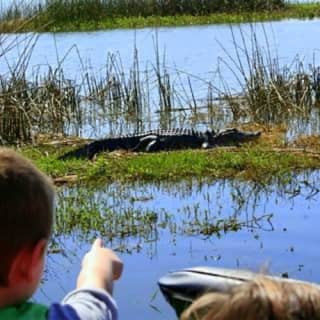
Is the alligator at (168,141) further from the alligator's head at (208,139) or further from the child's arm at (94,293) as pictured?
the child's arm at (94,293)

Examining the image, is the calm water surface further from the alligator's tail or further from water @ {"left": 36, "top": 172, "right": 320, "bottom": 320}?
the alligator's tail

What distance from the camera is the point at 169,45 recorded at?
21547 millimetres

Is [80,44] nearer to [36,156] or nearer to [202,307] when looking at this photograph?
[36,156]

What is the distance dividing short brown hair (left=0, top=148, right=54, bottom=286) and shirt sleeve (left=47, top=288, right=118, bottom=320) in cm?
11

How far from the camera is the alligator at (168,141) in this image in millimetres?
10281

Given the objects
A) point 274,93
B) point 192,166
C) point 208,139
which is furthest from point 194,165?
point 274,93

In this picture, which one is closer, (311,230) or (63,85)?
(311,230)

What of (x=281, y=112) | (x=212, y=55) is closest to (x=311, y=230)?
(x=281, y=112)

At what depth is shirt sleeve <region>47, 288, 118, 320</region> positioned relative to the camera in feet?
6.07

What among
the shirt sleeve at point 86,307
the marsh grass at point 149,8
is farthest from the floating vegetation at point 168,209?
the marsh grass at point 149,8

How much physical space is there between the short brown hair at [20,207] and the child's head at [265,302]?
34 cm

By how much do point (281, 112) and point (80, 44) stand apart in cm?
1094

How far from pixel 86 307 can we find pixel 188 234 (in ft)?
15.0

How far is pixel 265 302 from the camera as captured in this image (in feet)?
5.14
